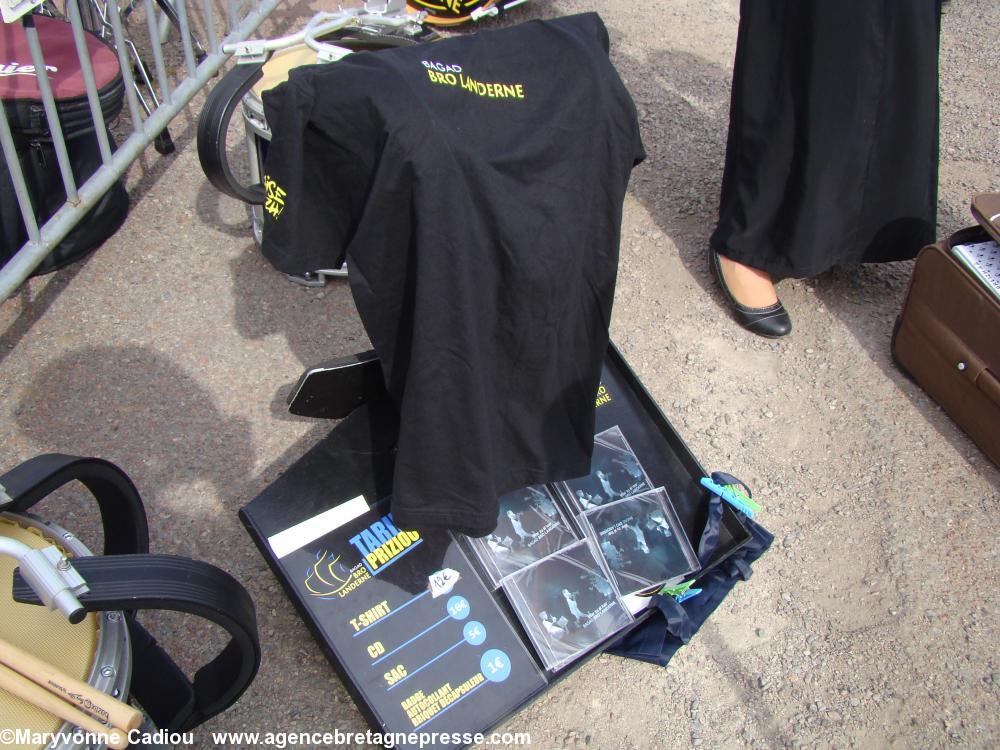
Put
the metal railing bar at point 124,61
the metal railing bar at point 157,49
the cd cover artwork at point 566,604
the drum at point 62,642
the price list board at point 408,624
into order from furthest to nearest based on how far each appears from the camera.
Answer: the metal railing bar at point 157,49 → the metal railing bar at point 124,61 → the cd cover artwork at point 566,604 → the price list board at point 408,624 → the drum at point 62,642

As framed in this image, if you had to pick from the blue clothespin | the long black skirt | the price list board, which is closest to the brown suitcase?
the long black skirt

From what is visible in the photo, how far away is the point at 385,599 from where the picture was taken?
181 cm

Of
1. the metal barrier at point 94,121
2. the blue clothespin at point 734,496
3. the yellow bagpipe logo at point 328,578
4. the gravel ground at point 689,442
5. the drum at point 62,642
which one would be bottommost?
the gravel ground at point 689,442

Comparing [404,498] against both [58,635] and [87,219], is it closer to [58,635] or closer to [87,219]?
[58,635]

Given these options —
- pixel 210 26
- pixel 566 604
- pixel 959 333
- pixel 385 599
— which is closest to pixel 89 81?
pixel 210 26

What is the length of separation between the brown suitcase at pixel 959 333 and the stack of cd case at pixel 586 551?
3.65 ft

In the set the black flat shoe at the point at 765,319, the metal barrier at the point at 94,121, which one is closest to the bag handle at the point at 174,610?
the metal barrier at the point at 94,121

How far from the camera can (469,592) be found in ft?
6.07

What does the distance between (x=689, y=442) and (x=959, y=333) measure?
33.5 inches

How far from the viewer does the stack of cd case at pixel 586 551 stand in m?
1.87

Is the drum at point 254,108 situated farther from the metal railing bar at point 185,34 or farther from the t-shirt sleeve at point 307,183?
the metal railing bar at point 185,34

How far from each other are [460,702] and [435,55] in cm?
123

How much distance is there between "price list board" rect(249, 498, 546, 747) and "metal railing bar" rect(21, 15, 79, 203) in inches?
51.4

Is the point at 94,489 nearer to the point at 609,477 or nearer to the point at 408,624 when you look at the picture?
the point at 408,624
